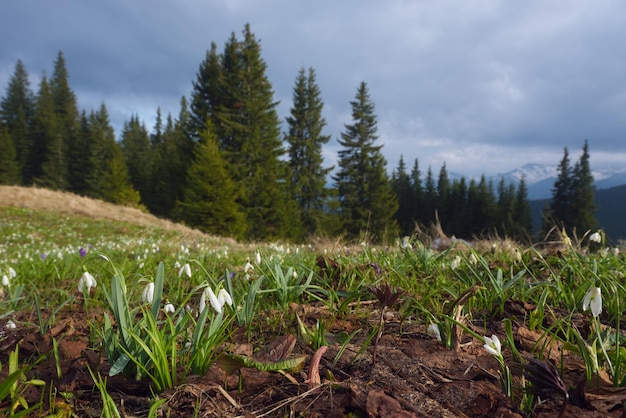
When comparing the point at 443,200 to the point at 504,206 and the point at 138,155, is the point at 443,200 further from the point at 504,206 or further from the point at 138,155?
the point at 138,155

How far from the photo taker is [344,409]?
1.15 metres

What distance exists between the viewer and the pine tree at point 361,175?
36188 millimetres

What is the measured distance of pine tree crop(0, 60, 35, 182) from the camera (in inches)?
2034

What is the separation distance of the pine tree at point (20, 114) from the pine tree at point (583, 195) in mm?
72751

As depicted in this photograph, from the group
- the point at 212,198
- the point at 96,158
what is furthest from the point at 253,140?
the point at 96,158

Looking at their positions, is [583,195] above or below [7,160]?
below

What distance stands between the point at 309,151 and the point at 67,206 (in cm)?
1968

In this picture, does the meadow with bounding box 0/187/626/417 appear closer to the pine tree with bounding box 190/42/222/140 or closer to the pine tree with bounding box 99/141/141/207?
the pine tree with bounding box 190/42/222/140

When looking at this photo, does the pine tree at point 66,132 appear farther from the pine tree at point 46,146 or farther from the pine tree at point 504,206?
the pine tree at point 504,206

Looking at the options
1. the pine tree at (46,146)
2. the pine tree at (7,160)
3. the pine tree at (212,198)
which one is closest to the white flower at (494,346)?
the pine tree at (212,198)

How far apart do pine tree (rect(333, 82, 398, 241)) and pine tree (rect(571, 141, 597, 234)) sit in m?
23.3

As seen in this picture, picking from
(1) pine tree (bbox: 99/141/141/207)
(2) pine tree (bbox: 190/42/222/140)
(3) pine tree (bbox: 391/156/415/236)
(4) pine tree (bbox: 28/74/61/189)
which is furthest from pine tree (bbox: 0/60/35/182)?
(3) pine tree (bbox: 391/156/415/236)

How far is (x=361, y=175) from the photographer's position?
37062 millimetres

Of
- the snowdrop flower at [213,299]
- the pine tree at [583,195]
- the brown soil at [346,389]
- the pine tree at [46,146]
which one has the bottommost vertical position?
the brown soil at [346,389]
